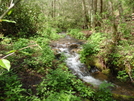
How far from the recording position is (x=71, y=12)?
23.2m

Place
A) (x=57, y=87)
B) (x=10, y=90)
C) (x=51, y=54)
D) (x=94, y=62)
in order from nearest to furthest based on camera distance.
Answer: (x=10, y=90) → (x=57, y=87) → (x=51, y=54) → (x=94, y=62)

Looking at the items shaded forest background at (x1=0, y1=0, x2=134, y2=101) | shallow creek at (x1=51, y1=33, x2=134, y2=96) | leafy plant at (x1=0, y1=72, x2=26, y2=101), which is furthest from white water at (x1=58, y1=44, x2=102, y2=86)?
leafy plant at (x1=0, y1=72, x2=26, y2=101)

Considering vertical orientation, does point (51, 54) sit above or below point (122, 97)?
above

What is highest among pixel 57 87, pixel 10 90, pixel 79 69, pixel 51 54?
pixel 51 54

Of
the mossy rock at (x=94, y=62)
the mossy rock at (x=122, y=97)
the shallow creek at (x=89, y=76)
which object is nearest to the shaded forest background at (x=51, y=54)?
the mossy rock at (x=94, y=62)

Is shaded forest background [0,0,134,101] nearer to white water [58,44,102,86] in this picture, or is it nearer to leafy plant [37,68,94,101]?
leafy plant [37,68,94,101]

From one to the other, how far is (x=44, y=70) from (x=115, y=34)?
5.36 meters

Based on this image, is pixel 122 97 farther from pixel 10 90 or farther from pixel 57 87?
pixel 10 90

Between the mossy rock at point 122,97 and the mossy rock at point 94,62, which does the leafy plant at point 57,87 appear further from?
the mossy rock at point 94,62

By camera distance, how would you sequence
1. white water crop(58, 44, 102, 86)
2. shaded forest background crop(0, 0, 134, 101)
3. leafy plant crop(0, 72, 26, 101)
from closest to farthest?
leafy plant crop(0, 72, 26, 101), shaded forest background crop(0, 0, 134, 101), white water crop(58, 44, 102, 86)

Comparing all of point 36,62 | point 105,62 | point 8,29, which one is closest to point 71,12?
point 8,29

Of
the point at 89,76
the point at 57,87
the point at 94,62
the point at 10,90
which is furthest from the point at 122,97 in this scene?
the point at 10,90

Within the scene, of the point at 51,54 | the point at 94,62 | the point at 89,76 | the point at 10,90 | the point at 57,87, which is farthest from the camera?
the point at 94,62

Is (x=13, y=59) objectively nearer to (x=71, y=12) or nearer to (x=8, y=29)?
(x=8, y=29)
